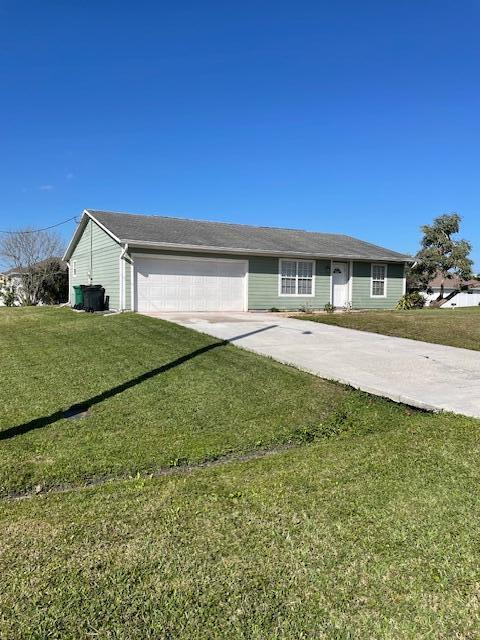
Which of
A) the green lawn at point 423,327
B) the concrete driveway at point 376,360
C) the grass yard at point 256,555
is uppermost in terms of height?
the green lawn at point 423,327

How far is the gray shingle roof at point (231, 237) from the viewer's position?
17538 mm

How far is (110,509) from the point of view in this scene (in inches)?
129

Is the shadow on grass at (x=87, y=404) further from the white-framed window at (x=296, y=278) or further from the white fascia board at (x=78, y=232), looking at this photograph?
the white fascia board at (x=78, y=232)

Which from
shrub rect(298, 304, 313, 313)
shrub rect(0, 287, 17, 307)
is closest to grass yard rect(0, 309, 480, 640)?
shrub rect(298, 304, 313, 313)

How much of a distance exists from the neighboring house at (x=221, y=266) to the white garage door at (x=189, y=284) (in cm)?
4

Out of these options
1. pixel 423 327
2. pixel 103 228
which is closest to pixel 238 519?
pixel 423 327

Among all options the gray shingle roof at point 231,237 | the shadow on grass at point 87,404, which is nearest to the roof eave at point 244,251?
the gray shingle roof at point 231,237

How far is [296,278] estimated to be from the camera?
20.2m

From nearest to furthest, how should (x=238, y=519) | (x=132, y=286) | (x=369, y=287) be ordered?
1. (x=238, y=519)
2. (x=132, y=286)
3. (x=369, y=287)

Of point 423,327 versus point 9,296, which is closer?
point 423,327

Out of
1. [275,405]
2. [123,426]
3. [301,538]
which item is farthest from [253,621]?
[275,405]

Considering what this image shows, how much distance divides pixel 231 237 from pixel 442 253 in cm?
1589

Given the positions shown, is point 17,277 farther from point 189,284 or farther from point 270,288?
point 270,288

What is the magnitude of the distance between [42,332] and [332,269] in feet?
42.4
